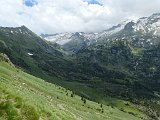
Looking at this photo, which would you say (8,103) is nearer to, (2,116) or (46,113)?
(2,116)

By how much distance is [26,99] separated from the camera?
3866cm

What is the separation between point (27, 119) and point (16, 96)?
3391mm

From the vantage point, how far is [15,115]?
115ft

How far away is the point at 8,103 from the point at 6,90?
2.48 m

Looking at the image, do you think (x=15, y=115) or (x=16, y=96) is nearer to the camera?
(x=15, y=115)

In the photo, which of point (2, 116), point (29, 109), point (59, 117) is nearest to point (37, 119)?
point (29, 109)

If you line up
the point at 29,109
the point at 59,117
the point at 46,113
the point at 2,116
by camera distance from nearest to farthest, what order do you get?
the point at 2,116
the point at 29,109
the point at 46,113
the point at 59,117

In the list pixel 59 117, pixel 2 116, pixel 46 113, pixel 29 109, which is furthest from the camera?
pixel 59 117

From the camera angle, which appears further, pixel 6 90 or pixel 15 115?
pixel 6 90

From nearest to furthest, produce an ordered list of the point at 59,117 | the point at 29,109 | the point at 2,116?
the point at 2,116, the point at 29,109, the point at 59,117

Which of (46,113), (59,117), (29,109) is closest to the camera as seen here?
(29,109)

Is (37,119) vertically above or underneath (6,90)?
underneath

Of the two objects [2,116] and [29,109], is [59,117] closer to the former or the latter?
[29,109]

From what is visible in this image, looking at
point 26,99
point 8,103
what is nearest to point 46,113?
point 26,99
